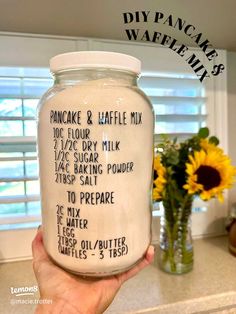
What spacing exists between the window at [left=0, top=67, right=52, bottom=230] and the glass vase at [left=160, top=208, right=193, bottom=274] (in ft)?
1.21

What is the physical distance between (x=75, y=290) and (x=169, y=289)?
14.6 inches

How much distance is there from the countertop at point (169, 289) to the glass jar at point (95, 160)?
0.34 m

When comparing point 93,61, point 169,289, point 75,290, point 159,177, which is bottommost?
point 169,289

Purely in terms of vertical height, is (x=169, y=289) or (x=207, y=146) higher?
(x=207, y=146)

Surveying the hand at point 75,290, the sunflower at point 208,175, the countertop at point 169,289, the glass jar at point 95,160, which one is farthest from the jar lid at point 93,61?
the countertop at point 169,289

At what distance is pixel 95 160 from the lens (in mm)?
377

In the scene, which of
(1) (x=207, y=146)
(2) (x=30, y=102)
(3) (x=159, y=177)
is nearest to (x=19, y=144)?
(2) (x=30, y=102)

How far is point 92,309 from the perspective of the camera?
1.55 ft

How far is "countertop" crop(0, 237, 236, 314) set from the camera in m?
0.69

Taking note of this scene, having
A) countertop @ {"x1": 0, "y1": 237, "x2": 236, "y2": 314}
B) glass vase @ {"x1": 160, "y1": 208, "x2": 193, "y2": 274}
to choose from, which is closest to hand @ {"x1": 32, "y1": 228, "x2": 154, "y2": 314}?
countertop @ {"x1": 0, "y1": 237, "x2": 236, "y2": 314}

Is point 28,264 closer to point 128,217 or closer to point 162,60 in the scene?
point 128,217

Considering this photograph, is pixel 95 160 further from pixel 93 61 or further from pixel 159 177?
pixel 159 177

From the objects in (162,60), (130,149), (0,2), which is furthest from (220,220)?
(0,2)

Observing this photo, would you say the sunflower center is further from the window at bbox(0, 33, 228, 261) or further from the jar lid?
the jar lid
